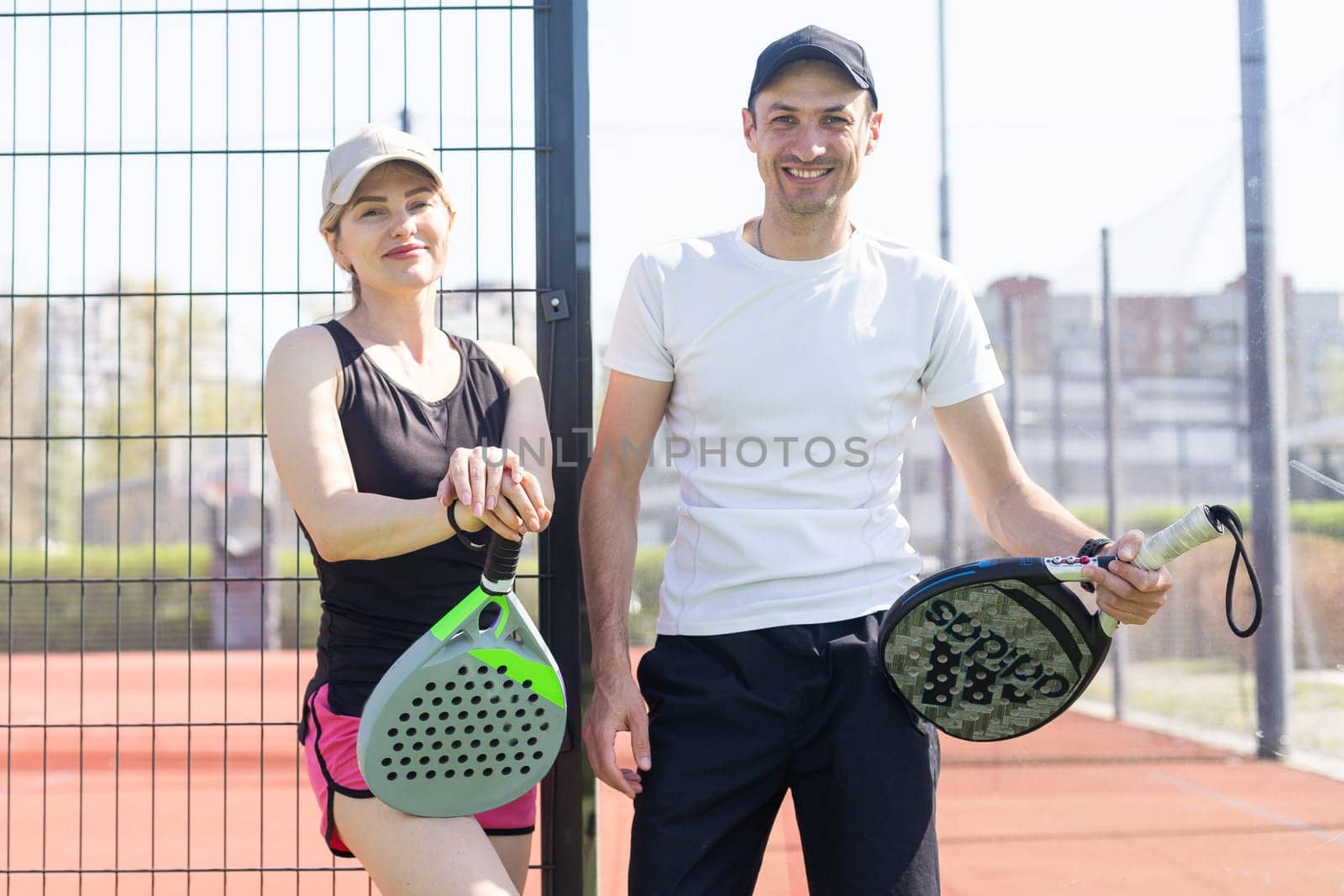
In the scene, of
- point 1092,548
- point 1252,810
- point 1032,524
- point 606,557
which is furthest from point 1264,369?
point 606,557

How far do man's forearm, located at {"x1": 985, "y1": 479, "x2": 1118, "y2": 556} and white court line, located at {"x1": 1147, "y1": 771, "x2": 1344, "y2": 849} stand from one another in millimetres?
2033

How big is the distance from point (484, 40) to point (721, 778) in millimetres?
1399

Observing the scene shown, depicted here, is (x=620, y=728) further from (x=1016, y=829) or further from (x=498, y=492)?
(x=1016, y=829)

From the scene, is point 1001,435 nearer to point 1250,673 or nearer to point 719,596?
point 719,596

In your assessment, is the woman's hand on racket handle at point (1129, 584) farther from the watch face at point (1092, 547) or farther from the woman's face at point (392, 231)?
the woman's face at point (392, 231)

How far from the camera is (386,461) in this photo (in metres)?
1.55

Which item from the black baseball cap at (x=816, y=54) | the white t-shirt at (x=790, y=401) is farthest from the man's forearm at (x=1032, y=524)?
the black baseball cap at (x=816, y=54)

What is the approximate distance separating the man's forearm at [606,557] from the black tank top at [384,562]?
172mm

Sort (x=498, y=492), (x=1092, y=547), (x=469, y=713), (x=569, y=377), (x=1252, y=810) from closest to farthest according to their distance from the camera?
(x=498, y=492), (x=469, y=713), (x=1092, y=547), (x=569, y=377), (x=1252, y=810)

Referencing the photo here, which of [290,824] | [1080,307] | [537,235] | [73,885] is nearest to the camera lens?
[537,235]

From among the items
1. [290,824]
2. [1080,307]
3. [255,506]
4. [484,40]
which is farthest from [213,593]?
[484,40]

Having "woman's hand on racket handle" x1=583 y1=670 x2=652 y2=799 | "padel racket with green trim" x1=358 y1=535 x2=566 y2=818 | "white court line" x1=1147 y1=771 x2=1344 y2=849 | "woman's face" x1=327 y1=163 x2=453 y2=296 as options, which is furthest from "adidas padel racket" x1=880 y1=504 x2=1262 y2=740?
"white court line" x1=1147 y1=771 x2=1344 y2=849

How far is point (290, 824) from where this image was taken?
4.77 meters

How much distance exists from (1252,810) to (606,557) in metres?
2.66
